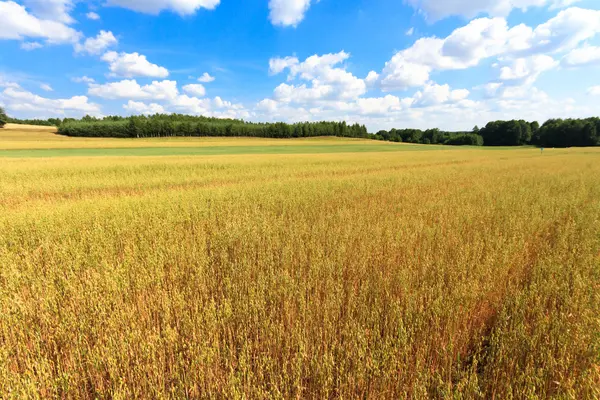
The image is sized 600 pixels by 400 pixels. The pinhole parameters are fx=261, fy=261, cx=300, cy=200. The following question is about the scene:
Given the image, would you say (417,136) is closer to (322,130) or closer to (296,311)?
(322,130)

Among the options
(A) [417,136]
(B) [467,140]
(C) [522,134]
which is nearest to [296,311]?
(B) [467,140]

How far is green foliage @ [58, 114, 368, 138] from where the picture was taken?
101 m

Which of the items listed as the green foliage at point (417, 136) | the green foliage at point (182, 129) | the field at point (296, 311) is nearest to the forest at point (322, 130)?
the green foliage at point (182, 129)

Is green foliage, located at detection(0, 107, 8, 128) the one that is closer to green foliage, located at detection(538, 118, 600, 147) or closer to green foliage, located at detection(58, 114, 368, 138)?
green foliage, located at detection(58, 114, 368, 138)

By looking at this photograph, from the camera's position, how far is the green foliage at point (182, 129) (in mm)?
100750

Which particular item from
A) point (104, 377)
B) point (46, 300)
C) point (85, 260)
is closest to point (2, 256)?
point (85, 260)

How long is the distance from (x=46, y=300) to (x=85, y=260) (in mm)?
1187

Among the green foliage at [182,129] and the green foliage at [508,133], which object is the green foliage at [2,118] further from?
Answer: the green foliage at [508,133]

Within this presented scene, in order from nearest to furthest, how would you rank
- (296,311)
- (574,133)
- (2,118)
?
1. (296,311)
2. (574,133)
3. (2,118)

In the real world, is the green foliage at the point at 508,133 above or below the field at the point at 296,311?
above

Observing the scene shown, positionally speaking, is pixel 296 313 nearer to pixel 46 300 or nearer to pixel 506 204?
pixel 46 300

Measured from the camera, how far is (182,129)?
370 feet

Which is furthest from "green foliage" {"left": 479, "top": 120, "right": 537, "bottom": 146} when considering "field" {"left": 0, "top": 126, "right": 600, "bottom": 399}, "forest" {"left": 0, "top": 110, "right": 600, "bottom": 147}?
"field" {"left": 0, "top": 126, "right": 600, "bottom": 399}

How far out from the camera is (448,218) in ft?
21.5
